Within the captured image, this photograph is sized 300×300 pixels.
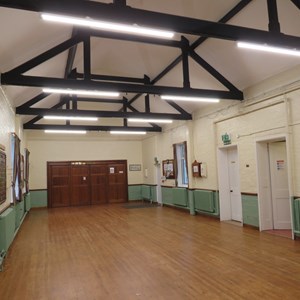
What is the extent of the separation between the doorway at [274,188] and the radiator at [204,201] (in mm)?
1842

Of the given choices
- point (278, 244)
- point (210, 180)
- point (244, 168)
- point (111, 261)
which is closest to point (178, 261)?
point (111, 261)

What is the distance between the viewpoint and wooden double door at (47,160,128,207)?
12.6 metres

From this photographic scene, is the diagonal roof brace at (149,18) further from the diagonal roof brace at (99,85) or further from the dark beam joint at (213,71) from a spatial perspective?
the dark beam joint at (213,71)

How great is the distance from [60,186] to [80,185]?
838 mm

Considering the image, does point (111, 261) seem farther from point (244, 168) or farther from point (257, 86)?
point (257, 86)

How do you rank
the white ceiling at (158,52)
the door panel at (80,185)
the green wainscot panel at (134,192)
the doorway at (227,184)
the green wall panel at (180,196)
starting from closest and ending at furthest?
1. the white ceiling at (158,52)
2. the doorway at (227,184)
3. the green wall panel at (180,196)
4. the door panel at (80,185)
5. the green wainscot panel at (134,192)

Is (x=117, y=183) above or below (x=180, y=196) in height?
above

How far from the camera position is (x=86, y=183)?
13078 millimetres

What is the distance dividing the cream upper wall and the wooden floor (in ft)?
17.1

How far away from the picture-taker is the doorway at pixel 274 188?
6.68 meters

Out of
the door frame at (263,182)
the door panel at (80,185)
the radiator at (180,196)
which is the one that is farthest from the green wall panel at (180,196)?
the door panel at (80,185)

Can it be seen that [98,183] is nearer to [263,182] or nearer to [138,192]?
[138,192]

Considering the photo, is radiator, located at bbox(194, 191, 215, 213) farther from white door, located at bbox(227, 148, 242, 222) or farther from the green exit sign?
the green exit sign

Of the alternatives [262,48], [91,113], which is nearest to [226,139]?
[91,113]
